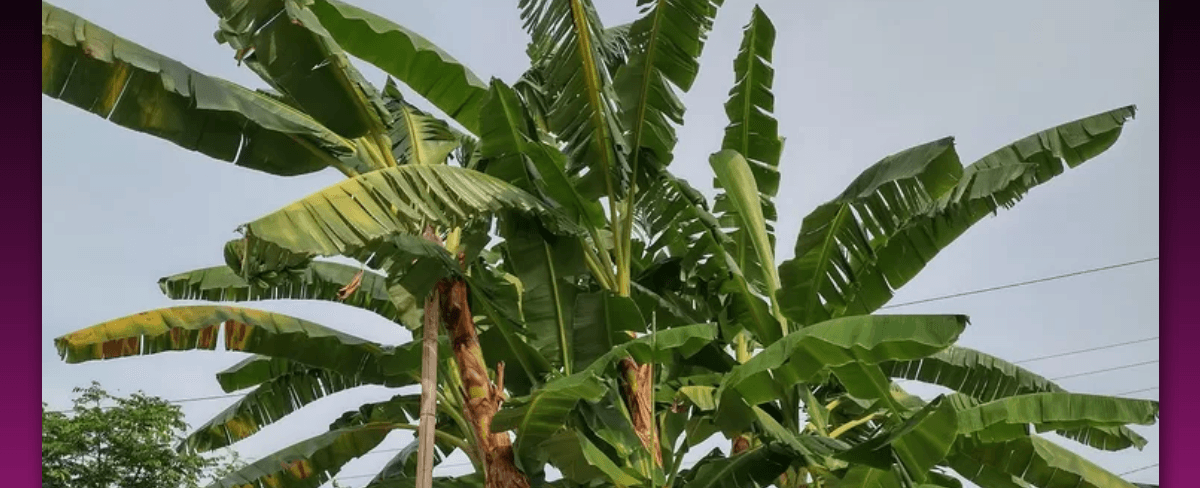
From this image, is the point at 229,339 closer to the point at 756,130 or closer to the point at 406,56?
the point at 406,56

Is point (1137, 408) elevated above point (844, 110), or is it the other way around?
point (844, 110)

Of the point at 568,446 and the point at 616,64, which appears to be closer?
the point at 568,446

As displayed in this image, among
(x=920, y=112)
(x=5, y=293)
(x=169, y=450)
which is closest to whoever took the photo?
(x=5, y=293)

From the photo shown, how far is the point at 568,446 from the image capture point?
529cm

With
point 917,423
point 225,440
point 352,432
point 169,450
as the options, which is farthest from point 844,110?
point 169,450

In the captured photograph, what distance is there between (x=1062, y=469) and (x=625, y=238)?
2.43m

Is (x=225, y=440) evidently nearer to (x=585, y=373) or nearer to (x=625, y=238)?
(x=625, y=238)

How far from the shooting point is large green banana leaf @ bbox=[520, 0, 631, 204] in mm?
5520

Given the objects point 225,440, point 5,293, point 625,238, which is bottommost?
point 5,293

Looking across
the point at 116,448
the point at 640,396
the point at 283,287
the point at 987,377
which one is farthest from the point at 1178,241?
the point at 116,448

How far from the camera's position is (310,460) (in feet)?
20.9

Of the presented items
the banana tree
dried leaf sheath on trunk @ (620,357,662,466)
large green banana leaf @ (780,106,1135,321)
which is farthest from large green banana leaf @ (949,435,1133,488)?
dried leaf sheath on trunk @ (620,357,662,466)

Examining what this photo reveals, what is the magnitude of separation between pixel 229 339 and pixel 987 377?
418 cm

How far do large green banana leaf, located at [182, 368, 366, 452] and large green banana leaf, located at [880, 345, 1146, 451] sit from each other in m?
3.19
